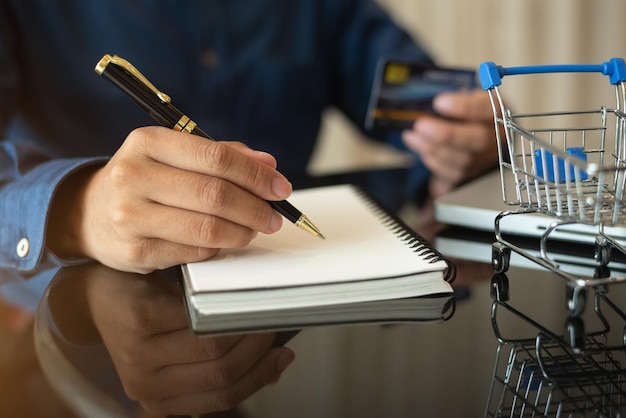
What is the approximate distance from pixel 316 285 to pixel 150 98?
22cm

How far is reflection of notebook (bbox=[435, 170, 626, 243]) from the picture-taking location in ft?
2.31

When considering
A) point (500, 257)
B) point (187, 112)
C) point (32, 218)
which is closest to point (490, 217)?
point (500, 257)

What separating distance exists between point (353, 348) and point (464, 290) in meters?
0.16

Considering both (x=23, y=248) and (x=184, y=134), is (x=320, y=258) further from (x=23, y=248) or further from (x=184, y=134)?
(x=23, y=248)

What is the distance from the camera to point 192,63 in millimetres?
1317

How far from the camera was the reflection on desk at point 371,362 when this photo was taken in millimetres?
422

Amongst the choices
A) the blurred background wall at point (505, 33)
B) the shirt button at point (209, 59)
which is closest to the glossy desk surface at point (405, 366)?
the shirt button at point (209, 59)

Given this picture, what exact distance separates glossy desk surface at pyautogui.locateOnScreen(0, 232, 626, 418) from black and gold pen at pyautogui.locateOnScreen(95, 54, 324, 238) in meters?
0.15

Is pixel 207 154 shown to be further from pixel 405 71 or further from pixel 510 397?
pixel 405 71

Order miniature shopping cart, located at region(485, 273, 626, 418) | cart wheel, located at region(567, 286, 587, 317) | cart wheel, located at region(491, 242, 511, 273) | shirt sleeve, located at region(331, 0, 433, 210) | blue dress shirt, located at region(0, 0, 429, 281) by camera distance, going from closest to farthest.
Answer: miniature shopping cart, located at region(485, 273, 626, 418)
cart wheel, located at region(567, 286, 587, 317)
cart wheel, located at region(491, 242, 511, 273)
blue dress shirt, located at region(0, 0, 429, 281)
shirt sleeve, located at region(331, 0, 433, 210)

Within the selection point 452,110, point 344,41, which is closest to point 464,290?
point 452,110

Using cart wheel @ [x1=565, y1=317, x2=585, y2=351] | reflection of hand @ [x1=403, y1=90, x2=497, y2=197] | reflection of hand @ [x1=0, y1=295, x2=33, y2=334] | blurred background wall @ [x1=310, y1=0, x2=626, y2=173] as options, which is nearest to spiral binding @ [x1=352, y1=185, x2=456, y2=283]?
cart wheel @ [x1=565, y1=317, x2=585, y2=351]

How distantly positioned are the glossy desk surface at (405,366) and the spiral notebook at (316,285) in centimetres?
2

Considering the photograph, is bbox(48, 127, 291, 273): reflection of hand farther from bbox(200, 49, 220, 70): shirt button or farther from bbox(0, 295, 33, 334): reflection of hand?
bbox(200, 49, 220, 70): shirt button
